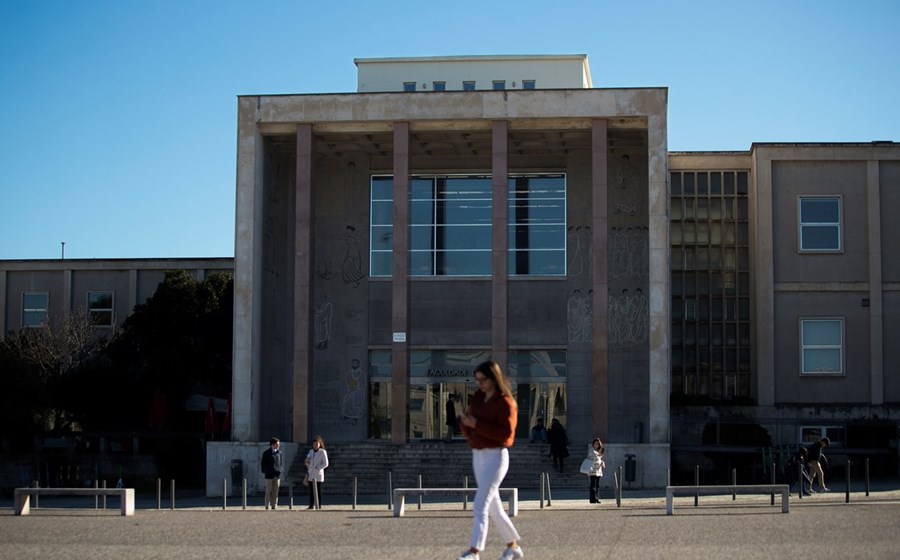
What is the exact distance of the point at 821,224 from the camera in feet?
149

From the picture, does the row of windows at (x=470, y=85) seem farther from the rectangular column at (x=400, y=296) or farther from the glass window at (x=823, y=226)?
the glass window at (x=823, y=226)

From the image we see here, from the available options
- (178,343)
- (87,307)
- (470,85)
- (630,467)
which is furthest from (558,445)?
(87,307)

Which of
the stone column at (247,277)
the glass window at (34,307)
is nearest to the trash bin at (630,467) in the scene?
the stone column at (247,277)

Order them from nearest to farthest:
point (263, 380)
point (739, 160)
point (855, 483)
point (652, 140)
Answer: point (855, 483), point (652, 140), point (263, 380), point (739, 160)

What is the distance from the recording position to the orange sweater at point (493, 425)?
12758 millimetres

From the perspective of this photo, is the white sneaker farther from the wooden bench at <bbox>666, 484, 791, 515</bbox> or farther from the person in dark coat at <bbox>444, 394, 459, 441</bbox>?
the person in dark coat at <bbox>444, 394, 459, 441</bbox>

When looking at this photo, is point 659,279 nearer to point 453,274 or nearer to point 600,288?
point 600,288

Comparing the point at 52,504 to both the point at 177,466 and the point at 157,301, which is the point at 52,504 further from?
the point at 157,301

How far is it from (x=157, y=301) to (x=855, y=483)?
28799mm

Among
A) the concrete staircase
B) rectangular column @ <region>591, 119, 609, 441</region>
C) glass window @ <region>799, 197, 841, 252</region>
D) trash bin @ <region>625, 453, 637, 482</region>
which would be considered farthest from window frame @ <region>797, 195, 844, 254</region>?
trash bin @ <region>625, 453, 637, 482</region>

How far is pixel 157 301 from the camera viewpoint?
173 feet

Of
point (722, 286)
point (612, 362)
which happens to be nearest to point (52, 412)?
point (612, 362)

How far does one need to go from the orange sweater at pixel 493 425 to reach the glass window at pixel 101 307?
168 feet

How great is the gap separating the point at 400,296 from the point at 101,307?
25.7m
